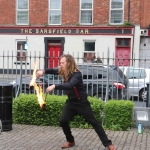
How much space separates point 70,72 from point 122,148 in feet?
6.17

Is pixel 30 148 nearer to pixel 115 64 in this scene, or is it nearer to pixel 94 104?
pixel 94 104

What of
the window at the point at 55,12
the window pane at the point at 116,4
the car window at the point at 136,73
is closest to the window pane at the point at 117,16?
the window pane at the point at 116,4

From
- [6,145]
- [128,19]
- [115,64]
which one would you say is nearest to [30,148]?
[6,145]

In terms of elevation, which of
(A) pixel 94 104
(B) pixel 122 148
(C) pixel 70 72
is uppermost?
(C) pixel 70 72

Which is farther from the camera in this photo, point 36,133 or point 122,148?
point 36,133

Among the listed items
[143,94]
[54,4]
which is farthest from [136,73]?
[54,4]

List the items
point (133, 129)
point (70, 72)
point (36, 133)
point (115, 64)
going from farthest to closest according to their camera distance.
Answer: point (115, 64), point (133, 129), point (36, 133), point (70, 72)

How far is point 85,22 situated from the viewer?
2489cm

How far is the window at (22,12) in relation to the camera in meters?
25.6

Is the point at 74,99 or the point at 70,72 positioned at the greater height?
the point at 70,72

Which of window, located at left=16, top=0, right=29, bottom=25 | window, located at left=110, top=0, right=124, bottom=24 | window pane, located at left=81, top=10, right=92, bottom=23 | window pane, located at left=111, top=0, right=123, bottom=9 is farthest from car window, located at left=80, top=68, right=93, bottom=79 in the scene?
window, located at left=16, top=0, right=29, bottom=25

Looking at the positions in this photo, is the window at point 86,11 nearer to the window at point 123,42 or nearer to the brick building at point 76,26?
the brick building at point 76,26

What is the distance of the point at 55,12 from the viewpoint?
25312 millimetres

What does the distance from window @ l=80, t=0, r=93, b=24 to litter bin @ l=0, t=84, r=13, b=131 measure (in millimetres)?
16980
